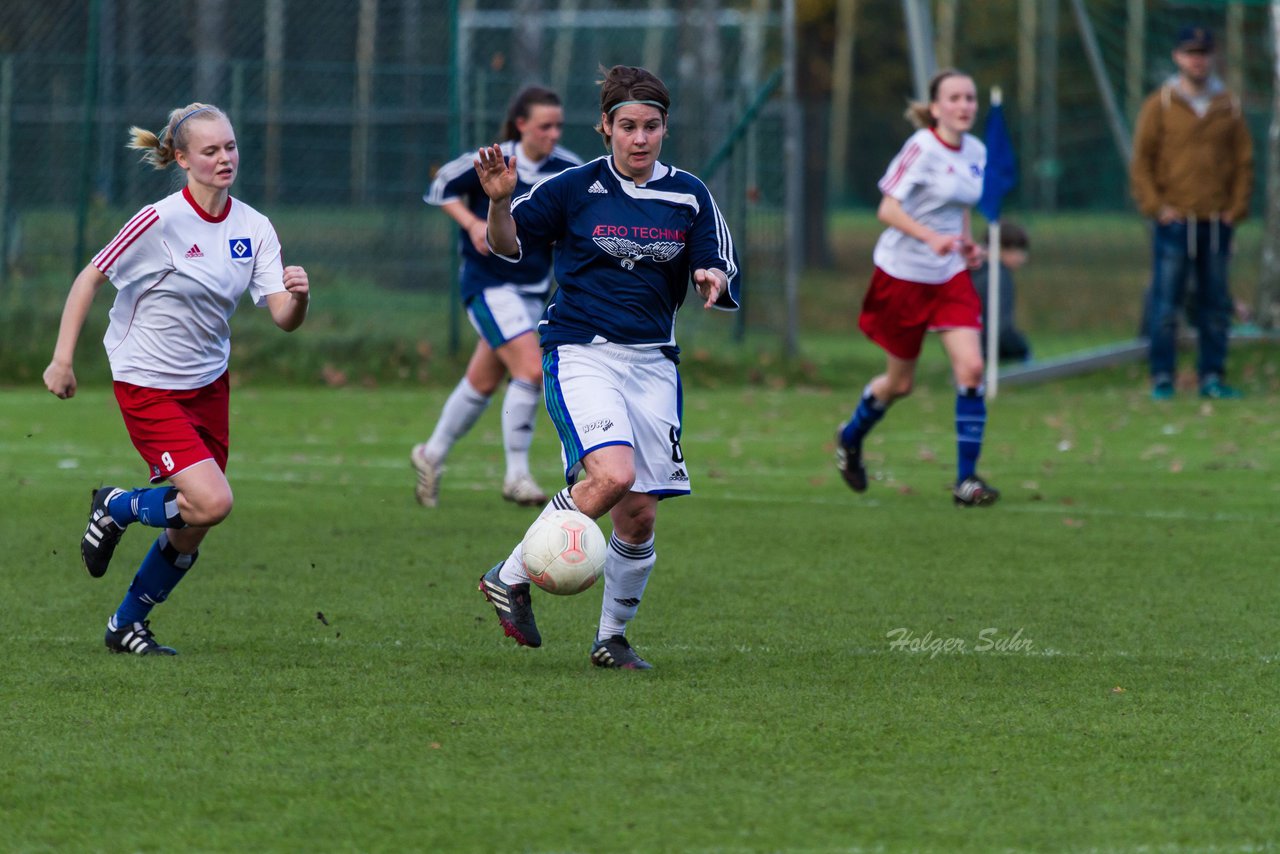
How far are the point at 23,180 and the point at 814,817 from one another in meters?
14.3

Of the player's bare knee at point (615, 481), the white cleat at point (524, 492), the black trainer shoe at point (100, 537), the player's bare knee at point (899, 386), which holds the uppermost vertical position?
the player's bare knee at point (615, 481)

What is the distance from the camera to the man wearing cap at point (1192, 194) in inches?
553

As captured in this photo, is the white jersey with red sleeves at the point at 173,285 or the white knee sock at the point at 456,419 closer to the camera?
the white jersey with red sleeves at the point at 173,285

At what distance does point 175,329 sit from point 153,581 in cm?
81

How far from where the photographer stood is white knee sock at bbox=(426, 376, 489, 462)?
9539 millimetres

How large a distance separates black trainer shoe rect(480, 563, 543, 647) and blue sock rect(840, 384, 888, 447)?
170 inches

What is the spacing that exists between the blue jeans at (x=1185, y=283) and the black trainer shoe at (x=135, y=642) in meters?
10.2

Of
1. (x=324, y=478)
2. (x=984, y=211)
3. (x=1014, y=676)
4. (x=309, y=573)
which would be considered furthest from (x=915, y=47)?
(x=1014, y=676)

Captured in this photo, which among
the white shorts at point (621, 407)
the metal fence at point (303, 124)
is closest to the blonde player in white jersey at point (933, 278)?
the white shorts at point (621, 407)

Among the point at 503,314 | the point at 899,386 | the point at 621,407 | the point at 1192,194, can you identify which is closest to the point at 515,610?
the point at 621,407

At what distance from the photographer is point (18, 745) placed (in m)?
4.65

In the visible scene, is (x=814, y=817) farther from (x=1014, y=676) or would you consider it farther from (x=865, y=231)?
(x=865, y=231)

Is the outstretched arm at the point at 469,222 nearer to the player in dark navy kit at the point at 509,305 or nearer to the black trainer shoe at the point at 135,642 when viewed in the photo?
the player in dark navy kit at the point at 509,305

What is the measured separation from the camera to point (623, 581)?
5.75m
